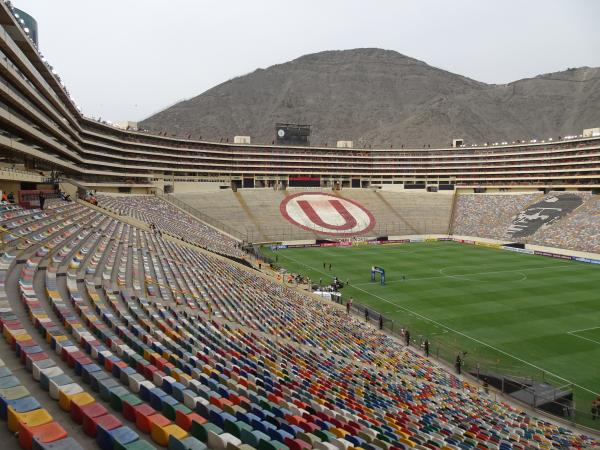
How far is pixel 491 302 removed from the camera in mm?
33281

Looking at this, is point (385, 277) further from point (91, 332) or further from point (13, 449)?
point (13, 449)

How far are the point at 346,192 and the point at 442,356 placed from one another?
2655 inches

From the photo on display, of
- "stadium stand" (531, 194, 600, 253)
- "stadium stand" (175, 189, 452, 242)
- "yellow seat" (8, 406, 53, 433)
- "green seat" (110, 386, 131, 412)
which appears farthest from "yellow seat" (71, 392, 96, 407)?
"stadium stand" (531, 194, 600, 253)

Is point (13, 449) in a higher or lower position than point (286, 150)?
lower

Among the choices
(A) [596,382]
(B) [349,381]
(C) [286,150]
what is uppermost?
(C) [286,150]

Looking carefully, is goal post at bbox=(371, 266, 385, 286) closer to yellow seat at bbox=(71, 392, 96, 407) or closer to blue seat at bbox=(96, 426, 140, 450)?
yellow seat at bbox=(71, 392, 96, 407)

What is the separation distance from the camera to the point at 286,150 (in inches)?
3824

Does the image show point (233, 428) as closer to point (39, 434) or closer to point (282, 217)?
point (39, 434)

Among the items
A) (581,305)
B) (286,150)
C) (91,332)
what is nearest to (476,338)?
(581,305)

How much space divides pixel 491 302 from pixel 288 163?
68869 millimetres

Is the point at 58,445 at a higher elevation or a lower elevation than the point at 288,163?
lower

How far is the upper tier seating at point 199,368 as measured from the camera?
645 centimetres

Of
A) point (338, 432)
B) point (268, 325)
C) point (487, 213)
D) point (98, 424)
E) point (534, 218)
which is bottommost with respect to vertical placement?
point (268, 325)

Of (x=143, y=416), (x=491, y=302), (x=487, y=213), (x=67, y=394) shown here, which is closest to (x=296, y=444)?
(x=143, y=416)
